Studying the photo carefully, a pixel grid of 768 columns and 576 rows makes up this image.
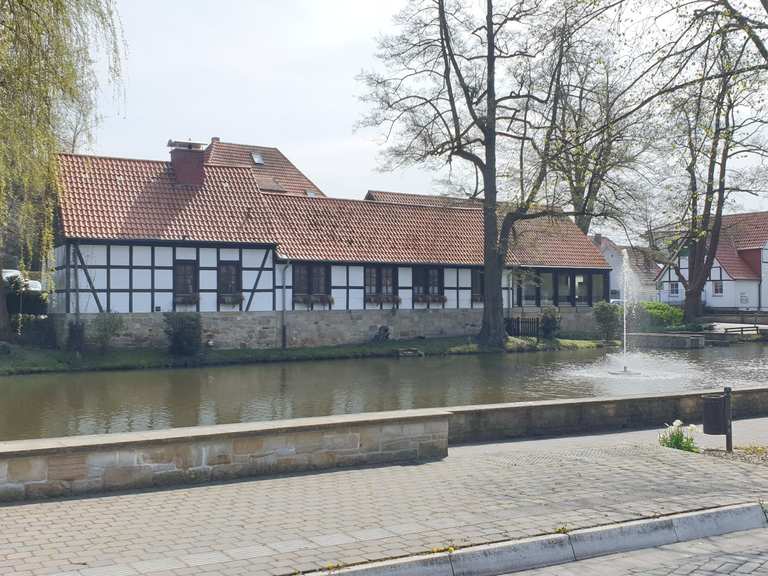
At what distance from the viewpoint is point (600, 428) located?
488 inches

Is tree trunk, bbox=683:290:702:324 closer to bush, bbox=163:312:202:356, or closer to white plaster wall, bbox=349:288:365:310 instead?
white plaster wall, bbox=349:288:365:310

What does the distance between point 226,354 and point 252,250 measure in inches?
178

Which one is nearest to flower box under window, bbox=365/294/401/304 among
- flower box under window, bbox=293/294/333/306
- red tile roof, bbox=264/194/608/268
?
red tile roof, bbox=264/194/608/268

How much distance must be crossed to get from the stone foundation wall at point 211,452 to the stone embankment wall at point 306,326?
20.8 m

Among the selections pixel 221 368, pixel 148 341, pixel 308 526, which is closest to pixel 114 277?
pixel 148 341

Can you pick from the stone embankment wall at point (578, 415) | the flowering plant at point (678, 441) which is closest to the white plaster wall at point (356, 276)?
the stone embankment wall at point (578, 415)

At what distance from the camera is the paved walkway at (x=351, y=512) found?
5.96m

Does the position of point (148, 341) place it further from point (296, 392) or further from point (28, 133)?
point (28, 133)

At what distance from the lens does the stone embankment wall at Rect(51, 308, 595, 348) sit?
29.3m

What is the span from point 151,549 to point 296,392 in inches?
611

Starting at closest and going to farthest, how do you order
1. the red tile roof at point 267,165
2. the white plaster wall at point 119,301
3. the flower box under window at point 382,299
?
1. the white plaster wall at point 119,301
2. the flower box under window at point 382,299
3. the red tile roof at point 267,165

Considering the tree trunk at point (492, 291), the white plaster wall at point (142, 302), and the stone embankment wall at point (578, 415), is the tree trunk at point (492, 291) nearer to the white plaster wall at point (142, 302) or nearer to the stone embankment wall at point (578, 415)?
the white plaster wall at point (142, 302)

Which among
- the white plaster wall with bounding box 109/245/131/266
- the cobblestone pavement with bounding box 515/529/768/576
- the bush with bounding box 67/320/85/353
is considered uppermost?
the white plaster wall with bounding box 109/245/131/266

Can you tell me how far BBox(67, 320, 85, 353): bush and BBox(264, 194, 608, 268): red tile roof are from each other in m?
8.40
